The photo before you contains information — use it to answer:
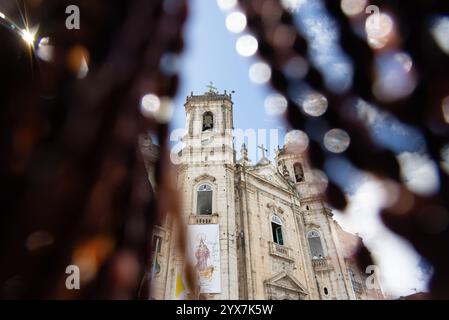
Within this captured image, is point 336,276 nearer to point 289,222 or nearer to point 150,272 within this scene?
point 289,222

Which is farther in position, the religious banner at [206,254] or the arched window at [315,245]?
the arched window at [315,245]

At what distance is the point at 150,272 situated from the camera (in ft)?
34.4

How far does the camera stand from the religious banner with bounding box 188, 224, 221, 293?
439 inches

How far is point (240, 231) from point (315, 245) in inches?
283

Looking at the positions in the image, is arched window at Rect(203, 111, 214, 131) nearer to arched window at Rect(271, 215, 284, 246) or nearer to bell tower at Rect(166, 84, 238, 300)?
bell tower at Rect(166, 84, 238, 300)

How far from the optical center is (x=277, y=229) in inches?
617

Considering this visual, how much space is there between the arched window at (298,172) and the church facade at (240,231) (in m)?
1.23

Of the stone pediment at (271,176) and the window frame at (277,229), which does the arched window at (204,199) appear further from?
the window frame at (277,229)

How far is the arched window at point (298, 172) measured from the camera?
21234 mm

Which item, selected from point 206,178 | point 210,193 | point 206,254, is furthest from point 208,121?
point 206,254

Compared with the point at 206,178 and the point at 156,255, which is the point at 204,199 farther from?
the point at 156,255

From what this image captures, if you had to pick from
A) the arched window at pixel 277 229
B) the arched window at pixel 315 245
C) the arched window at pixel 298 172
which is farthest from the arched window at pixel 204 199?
the arched window at pixel 298 172
